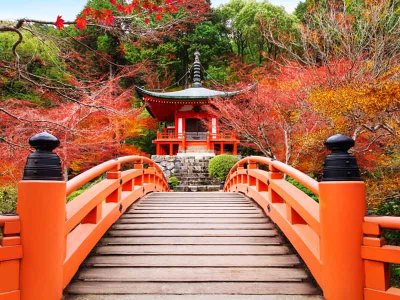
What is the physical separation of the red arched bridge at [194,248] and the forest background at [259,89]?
168 centimetres

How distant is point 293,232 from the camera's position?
148 inches

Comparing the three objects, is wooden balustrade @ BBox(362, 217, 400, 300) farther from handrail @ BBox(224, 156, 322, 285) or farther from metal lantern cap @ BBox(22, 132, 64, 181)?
metal lantern cap @ BBox(22, 132, 64, 181)

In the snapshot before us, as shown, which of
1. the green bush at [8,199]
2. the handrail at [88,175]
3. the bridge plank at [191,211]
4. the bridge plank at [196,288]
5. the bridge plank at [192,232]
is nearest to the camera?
the bridge plank at [196,288]

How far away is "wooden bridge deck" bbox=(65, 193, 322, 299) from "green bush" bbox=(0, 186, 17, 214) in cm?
699

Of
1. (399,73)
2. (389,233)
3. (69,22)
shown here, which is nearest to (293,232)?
(69,22)

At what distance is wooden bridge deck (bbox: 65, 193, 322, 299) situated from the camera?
3.00m

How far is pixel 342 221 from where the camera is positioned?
2.67m

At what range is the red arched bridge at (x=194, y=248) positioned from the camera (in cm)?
256

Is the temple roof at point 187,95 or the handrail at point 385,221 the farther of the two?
the temple roof at point 187,95

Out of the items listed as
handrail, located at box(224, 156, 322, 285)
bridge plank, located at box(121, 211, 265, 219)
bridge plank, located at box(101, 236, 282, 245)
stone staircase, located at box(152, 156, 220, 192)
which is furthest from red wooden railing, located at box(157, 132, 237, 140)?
bridge plank, located at box(101, 236, 282, 245)

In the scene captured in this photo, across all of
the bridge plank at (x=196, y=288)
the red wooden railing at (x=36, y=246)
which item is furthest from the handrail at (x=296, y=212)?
the red wooden railing at (x=36, y=246)

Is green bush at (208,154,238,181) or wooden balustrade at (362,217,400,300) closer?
wooden balustrade at (362,217,400,300)

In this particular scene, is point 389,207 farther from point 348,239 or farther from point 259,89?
point 259,89

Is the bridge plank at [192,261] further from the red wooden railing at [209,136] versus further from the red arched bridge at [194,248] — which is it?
the red wooden railing at [209,136]
